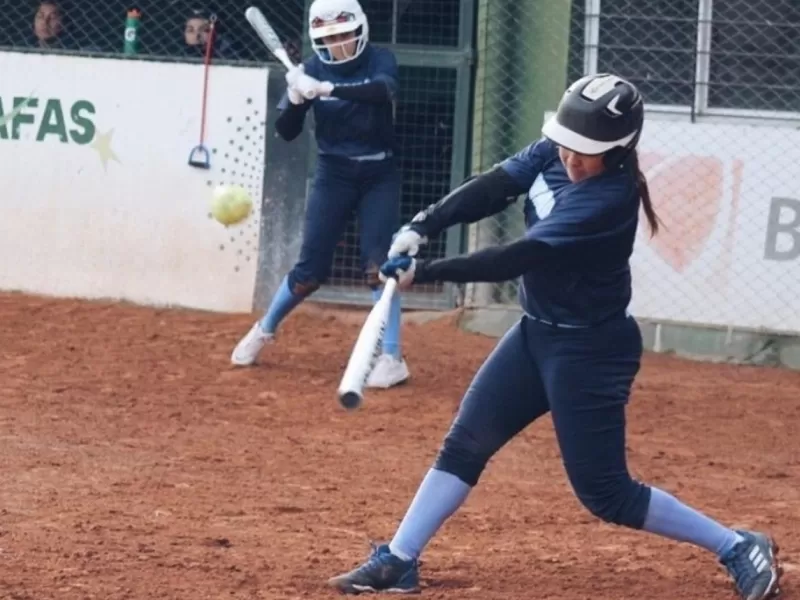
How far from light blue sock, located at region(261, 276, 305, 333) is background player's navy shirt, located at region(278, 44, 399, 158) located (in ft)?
2.72

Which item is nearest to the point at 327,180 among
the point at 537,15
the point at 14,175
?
the point at 537,15

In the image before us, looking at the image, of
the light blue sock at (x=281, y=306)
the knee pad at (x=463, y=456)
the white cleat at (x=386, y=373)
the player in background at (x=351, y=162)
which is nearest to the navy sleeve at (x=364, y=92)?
the player in background at (x=351, y=162)

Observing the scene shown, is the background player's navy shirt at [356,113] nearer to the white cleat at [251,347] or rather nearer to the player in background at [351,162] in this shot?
the player in background at [351,162]

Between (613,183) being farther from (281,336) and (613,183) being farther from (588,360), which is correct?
(281,336)

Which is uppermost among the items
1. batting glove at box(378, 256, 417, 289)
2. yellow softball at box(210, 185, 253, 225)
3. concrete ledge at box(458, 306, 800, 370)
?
batting glove at box(378, 256, 417, 289)

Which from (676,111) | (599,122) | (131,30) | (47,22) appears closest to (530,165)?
(599,122)

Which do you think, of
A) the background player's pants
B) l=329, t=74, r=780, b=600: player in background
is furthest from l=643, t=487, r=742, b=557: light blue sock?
the background player's pants

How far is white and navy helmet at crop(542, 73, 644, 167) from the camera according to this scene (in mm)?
4668

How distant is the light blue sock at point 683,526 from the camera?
16.4 feet

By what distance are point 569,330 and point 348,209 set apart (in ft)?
13.2

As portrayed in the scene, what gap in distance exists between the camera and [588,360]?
4867 mm

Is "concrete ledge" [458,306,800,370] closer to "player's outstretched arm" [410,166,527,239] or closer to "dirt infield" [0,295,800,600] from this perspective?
"dirt infield" [0,295,800,600]

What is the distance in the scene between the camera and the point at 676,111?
1018 cm

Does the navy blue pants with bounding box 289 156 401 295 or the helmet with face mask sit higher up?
the helmet with face mask
